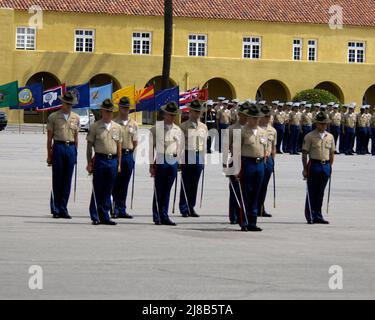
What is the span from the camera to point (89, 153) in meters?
19.5

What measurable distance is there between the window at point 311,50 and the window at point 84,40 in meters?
12.8

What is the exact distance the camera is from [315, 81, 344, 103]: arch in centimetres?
7825

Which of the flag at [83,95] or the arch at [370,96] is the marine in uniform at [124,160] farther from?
the arch at [370,96]

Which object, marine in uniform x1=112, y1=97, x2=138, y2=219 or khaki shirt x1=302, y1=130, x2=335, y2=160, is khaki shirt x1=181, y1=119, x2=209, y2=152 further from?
khaki shirt x1=302, y1=130, x2=335, y2=160

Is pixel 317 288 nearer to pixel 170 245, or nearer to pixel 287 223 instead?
pixel 170 245

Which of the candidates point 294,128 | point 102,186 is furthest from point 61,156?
point 294,128

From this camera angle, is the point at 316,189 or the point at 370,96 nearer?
the point at 316,189

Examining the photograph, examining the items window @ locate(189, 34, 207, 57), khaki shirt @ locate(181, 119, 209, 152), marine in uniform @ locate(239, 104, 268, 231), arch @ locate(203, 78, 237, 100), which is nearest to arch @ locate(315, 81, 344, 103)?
arch @ locate(203, 78, 237, 100)

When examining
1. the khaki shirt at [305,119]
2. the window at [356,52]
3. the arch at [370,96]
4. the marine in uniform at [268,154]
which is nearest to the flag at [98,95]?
the khaki shirt at [305,119]

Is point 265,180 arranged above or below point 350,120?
below

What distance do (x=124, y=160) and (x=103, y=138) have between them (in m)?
1.15

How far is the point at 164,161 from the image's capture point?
19750mm

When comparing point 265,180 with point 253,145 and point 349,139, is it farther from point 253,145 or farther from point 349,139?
point 349,139
